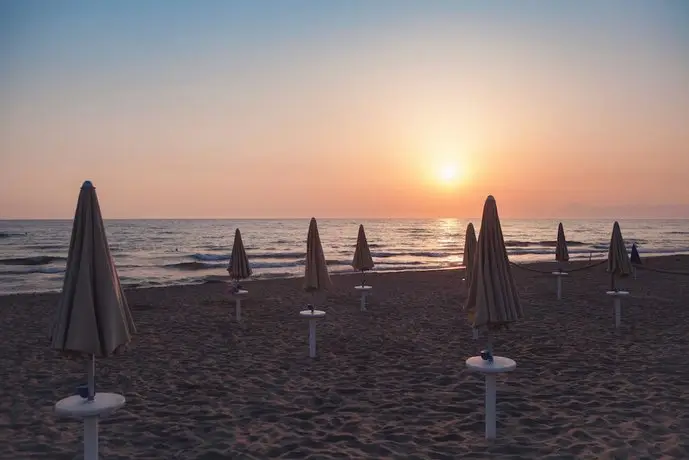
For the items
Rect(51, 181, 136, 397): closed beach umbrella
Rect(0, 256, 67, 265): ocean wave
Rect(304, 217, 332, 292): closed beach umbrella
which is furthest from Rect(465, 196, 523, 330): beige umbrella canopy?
Rect(0, 256, 67, 265): ocean wave

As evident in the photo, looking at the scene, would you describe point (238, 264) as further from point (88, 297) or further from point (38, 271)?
point (38, 271)

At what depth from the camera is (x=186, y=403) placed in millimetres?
7434

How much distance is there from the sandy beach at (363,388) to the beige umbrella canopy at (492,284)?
143 cm

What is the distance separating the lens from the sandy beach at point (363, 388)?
588 centimetres

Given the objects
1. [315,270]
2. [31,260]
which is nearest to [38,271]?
[31,260]

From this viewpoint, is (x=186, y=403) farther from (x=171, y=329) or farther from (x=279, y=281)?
(x=279, y=281)

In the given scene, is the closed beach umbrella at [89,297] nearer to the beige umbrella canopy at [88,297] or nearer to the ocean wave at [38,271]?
the beige umbrella canopy at [88,297]

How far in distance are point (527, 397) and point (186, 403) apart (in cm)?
477

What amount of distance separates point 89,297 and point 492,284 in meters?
3.91

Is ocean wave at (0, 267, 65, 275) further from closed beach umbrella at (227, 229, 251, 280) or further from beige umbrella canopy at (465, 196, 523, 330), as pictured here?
beige umbrella canopy at (465, 196, 523, 330)

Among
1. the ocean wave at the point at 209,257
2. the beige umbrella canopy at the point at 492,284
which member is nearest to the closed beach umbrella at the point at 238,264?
the beige umbrella canopy at the point at 492,284

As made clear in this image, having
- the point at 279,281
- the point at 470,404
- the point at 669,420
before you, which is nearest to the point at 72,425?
the point at 470,404

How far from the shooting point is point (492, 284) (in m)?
5.66

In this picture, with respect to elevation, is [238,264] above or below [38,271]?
above
